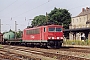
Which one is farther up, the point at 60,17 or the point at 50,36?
the point at 60,17

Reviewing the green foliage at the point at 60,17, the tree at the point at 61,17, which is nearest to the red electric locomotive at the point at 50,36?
the green foliage at the point at 60,17

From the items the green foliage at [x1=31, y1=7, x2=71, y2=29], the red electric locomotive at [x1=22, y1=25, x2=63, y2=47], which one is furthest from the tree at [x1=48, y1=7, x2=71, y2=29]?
the red electric locomotive at [x1=22, y1=25, x2=63, y2=47]

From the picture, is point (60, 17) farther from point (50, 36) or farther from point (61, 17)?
point (50, 36)

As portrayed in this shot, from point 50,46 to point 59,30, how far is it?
2307mm

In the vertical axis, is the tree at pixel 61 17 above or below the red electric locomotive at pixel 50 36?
above

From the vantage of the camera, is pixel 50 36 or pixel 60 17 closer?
pixel 50 36

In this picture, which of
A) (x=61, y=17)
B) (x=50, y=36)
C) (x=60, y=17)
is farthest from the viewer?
(x=61, y=17)

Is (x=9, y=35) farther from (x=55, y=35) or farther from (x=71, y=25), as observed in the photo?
(x=71, y=25)

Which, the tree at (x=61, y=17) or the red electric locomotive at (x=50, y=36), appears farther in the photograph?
the tree at (x=61, y=17)

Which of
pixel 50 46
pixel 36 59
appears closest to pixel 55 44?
pixel 50 46

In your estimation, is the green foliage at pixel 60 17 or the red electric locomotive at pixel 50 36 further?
the green foliage at pixel 60 17

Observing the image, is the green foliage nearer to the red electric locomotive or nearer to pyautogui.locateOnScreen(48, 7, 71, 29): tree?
pyautogui.locateOnScreen(48, 7, 71, 29): tree

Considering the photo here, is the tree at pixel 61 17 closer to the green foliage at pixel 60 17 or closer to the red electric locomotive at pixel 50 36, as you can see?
the green foliage at pixel 60 17

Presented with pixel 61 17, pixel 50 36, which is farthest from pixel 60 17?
Result: pixel 50 36
